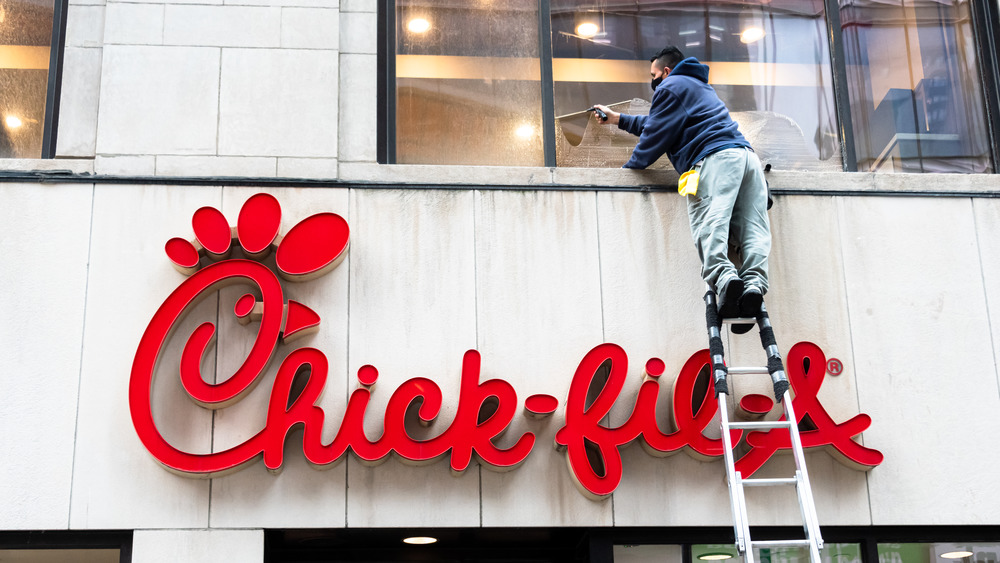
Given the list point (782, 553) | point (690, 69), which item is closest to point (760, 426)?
point (782, 553)

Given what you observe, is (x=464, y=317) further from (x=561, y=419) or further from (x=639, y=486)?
(x=639, y=486)

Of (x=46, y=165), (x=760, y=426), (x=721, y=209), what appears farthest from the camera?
(x=46, y=165)

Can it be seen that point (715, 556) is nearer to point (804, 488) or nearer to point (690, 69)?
point (804, 488)

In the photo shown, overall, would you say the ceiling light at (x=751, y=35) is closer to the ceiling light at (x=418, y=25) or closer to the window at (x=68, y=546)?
the ceiling light at (x=418, y=25)

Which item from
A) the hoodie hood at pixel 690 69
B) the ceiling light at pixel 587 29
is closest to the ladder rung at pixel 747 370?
the hoodie hood at pixel 690 69

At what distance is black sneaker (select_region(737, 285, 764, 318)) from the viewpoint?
604cm

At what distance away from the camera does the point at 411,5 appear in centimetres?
747

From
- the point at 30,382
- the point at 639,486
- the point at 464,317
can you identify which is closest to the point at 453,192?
the point at 464,317

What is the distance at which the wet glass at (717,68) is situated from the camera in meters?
7.34

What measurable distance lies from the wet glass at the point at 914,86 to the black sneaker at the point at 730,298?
1.96 m

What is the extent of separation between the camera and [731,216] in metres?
6.47

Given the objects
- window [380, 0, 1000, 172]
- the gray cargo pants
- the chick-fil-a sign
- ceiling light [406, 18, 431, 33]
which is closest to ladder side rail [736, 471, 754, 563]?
the chick-fil-a sign

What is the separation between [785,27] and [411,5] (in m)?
2.67

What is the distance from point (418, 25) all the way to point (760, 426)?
3.57m
